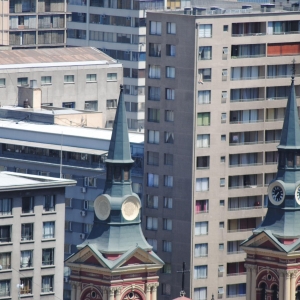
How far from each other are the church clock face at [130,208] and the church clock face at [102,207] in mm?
1248

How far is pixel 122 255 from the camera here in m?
198

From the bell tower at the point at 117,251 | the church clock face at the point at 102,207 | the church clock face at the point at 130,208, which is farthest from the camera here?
the church clock face at the point at 102,207

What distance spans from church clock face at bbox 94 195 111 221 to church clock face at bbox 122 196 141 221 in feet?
4.09

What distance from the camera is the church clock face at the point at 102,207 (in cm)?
19800

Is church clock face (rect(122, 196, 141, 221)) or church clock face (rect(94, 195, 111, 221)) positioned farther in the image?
church clock face (rect(94, 195, 111, 221))

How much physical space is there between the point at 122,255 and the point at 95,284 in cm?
331

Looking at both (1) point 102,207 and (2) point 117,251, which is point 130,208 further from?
(2) point 117,251

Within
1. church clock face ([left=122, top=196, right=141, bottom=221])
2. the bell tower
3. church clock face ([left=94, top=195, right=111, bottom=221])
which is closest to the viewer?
the bell tower

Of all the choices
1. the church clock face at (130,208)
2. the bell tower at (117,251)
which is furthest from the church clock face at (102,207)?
the church clock face at (130,208)

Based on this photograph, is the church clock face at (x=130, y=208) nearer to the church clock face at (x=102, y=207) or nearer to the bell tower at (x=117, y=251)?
the bell tower at (x=117, y=251)

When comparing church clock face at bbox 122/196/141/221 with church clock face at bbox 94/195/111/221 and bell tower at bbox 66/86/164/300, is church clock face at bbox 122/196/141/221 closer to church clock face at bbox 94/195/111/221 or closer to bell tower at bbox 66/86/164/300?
bell tower at bbox 66/86/164/300

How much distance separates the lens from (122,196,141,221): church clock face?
7790 inches

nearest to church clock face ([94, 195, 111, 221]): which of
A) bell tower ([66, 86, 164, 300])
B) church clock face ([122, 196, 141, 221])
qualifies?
bell tower ([66, 86, 164, 300])

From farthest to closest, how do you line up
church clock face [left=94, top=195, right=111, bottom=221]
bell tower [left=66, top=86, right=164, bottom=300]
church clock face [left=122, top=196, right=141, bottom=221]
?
church clock face [left=94, top=195, right=111, bottom=221] < church clock face [left=122, top=196, right=141, bottom=221] < bell tower [left=66, top=86, right=164, bottom=300]
